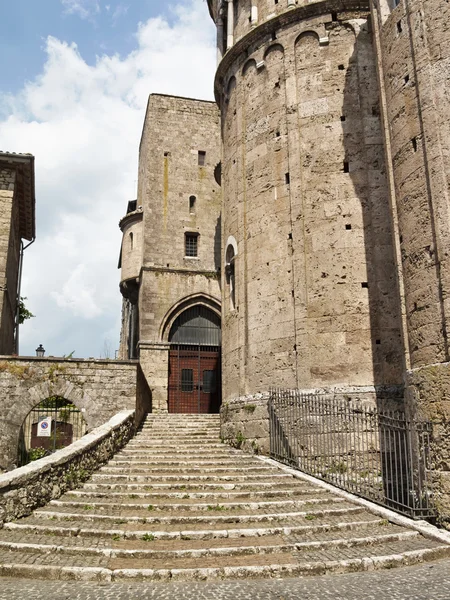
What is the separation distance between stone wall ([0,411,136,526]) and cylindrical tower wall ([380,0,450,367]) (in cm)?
647

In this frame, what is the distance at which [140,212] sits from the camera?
25.8 metres

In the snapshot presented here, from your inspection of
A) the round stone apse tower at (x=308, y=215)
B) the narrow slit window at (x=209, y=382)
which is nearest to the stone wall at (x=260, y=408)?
the round stone apse tower at (x=308, y=215)

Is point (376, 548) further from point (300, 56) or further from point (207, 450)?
point (300, 56)

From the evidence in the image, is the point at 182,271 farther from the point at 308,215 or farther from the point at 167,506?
the point at 167,506

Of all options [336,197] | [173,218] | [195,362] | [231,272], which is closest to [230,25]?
[336,197]

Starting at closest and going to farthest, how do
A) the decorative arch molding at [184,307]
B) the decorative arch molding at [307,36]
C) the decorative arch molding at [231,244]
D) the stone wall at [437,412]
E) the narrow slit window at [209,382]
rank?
the stone wall at [437,412], the decorative arch molding at [307,36], the decorative arch molding at [231,244], the narrow slit window at [209,382], the decorative arch molding at [184,307]

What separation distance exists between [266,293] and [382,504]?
713cm

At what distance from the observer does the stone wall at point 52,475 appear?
7.79m

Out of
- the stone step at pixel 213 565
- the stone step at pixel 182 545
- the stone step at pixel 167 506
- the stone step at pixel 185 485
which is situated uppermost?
the stone step at pixel 185 485

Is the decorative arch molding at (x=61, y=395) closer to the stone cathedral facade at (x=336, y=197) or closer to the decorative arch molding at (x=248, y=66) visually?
the stone cathedral facade at (x=336, y=197)

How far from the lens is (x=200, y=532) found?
738cm

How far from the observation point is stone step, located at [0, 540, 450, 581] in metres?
6.02

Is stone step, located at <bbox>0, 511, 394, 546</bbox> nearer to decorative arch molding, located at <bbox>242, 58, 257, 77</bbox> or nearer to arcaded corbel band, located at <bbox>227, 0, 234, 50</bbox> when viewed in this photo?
decorative arch molding, located at <bbox>242, 58, 257, 77</bbox>

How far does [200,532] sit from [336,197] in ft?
31.7
